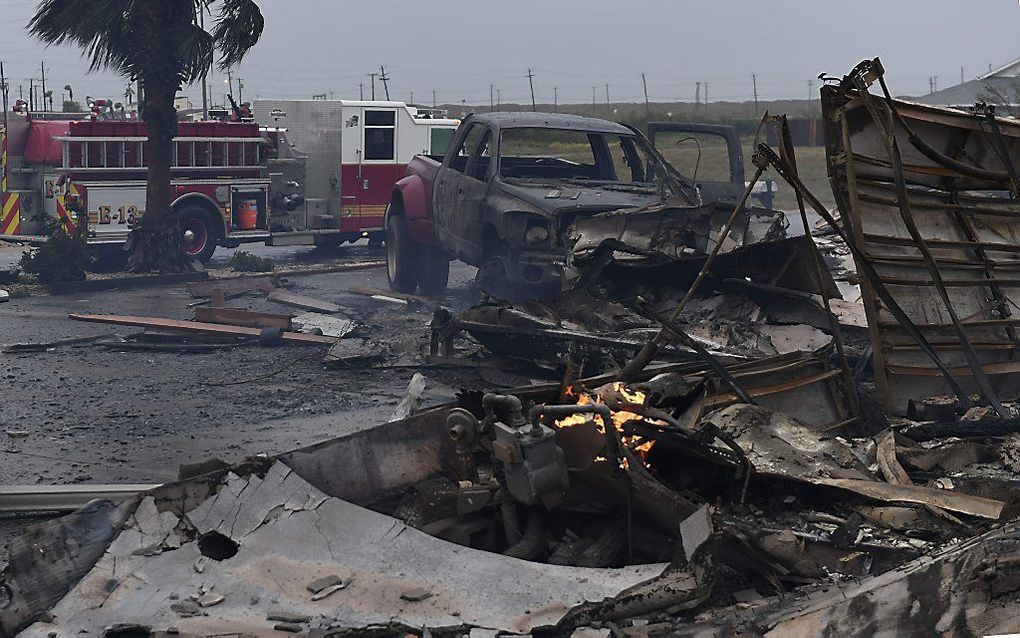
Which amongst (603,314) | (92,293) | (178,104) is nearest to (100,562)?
(603,314)

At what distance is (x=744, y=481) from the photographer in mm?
4473

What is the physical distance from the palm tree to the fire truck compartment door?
226mm

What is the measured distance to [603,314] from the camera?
823cm

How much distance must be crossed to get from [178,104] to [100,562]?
22.5m

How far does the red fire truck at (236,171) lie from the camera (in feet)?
50.4

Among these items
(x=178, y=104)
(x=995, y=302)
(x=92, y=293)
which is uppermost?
(x=178, y=104)

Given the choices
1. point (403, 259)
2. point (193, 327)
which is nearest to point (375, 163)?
point (403, 259)

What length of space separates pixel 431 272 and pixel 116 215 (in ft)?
16.8

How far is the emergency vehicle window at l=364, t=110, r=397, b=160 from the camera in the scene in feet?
57.9

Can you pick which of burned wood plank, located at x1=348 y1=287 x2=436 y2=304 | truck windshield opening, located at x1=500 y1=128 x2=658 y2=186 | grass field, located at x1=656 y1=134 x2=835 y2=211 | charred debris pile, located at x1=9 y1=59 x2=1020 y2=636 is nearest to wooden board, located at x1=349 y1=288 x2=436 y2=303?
burned wood plank, located at x1=348 y1=287 x2=436 y2=304

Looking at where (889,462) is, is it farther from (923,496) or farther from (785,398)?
(785,398)

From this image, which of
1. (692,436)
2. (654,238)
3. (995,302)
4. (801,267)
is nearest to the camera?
(692,436)

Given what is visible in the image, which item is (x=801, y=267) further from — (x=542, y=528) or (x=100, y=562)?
(x=100, y=562)

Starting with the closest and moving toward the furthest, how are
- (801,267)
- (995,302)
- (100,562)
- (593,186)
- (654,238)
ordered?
(100,562) → (995,302) → (801,267) → (654,238) → (593,186)
